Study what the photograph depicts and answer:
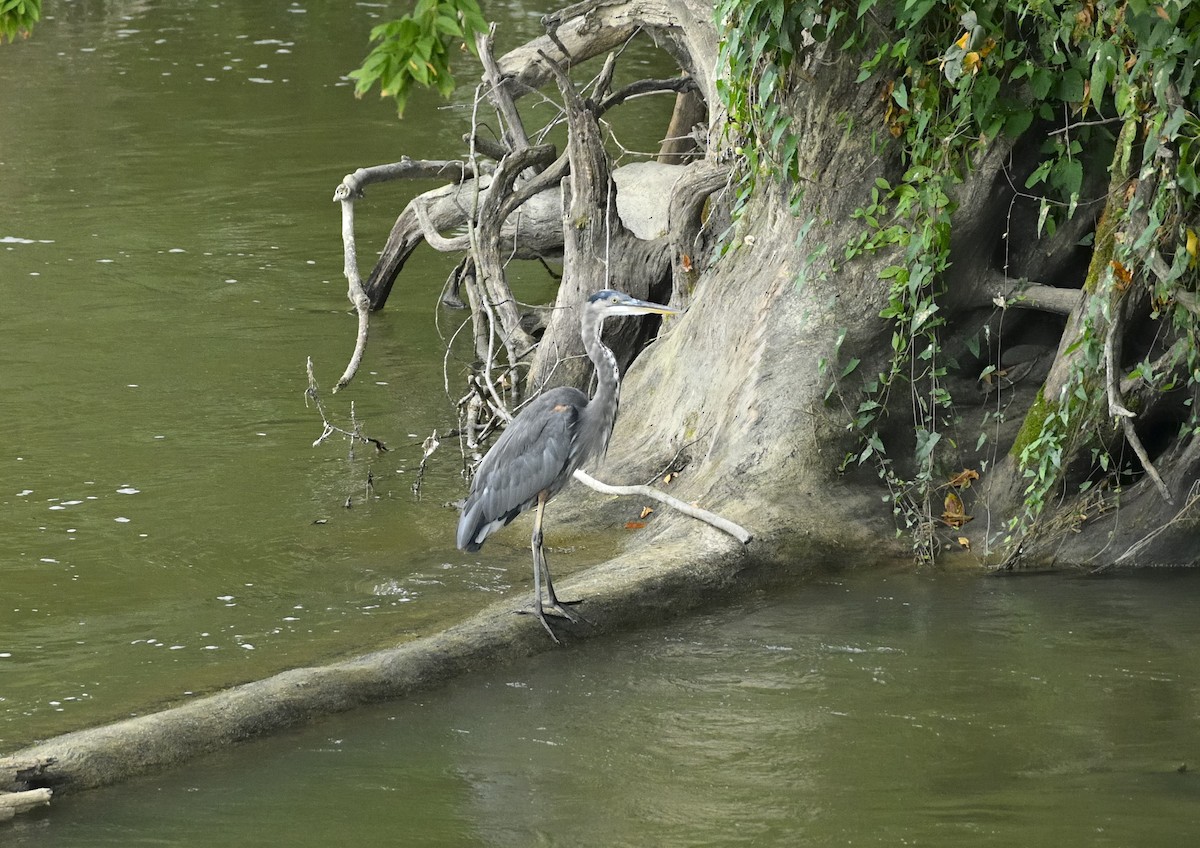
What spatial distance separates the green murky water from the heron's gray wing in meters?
0.45

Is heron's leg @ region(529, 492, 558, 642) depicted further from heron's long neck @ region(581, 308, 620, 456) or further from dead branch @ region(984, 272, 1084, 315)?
dead branch @ region(984, 272, 1084, 315)

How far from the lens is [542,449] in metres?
6.74

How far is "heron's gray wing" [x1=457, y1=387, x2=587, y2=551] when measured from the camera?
22.1ft

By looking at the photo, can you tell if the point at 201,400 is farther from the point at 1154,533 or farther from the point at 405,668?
the point at 1154,533

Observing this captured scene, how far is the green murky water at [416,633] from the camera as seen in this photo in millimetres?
4965

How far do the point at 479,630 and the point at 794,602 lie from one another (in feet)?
4.58

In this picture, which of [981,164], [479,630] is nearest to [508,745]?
[479,630]

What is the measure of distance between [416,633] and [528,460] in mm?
825

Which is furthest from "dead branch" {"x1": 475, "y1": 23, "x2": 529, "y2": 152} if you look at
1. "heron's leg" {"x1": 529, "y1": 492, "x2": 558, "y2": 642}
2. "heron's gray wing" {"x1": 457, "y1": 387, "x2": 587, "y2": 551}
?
"heron's leg" {"x1": 529, "y1": 492, "x2": 558, "y2": 642}

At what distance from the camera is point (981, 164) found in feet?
23.0

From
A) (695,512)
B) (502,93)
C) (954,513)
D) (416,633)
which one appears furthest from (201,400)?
(954,513)

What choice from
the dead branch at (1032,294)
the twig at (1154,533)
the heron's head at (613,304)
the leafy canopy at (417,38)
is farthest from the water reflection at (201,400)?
the leafy canopy at (417,38)

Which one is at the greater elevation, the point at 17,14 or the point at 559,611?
the point at 17,14

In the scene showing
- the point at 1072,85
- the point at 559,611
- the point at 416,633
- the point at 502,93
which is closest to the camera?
the point at 559,611
